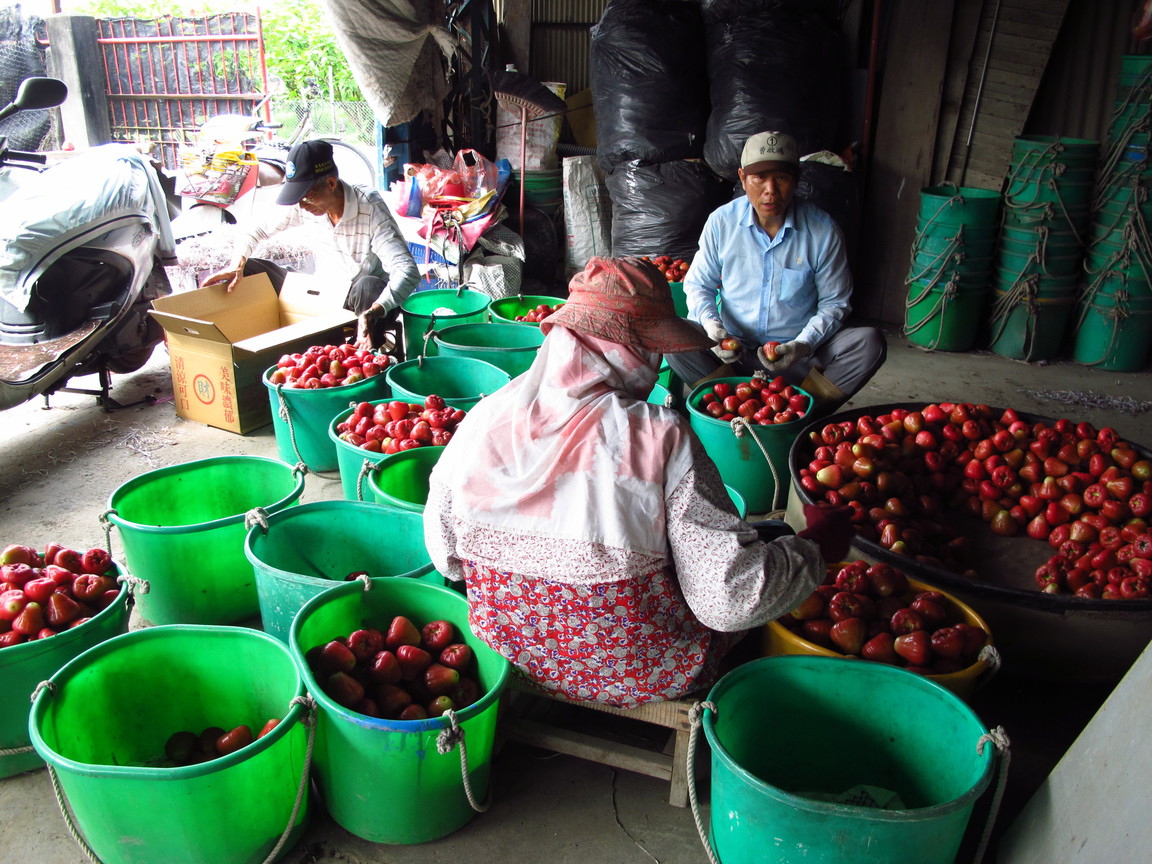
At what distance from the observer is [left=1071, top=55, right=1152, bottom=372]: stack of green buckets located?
472 centimetres

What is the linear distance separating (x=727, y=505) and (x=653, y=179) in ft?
14.7

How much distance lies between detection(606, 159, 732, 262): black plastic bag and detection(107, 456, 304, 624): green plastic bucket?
3436 mm

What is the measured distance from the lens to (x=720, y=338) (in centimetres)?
365

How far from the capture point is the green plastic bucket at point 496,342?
3754 millimetres

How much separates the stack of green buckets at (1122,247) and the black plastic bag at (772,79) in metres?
1.70

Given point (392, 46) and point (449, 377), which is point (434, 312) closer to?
point (449, 377)

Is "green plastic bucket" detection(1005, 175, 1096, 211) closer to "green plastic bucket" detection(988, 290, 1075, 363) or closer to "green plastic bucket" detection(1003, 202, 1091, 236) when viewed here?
"green plastic bucket" detection(1003, 202, 1091, 236)

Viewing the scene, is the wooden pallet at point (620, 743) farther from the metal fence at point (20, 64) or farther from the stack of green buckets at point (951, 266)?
the metal fence at point (20, 64)

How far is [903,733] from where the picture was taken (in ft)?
5.98

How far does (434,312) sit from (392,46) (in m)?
2.19

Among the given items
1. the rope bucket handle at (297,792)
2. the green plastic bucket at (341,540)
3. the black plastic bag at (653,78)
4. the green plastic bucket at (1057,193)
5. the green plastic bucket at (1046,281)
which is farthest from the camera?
the black plastic bag at (653,78)

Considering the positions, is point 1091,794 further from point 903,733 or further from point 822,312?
point 822,312

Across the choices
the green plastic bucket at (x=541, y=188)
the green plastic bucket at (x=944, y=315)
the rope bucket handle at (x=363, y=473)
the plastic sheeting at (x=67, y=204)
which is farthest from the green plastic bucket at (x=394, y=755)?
the green plastic bucket at (x=541, y=188)

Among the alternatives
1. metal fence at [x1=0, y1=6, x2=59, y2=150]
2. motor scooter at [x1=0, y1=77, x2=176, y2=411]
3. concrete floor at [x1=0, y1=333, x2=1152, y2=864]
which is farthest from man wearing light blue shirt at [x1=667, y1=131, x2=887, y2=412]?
metal fence at [x1=0, y1=6, x2=59, y2=150]
